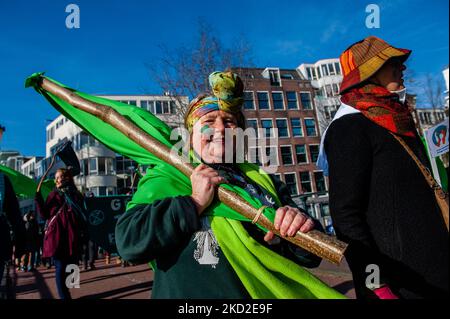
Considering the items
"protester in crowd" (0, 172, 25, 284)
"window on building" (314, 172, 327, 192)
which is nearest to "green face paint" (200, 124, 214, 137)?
"protester in crowd" (0, 172, 25, 284)

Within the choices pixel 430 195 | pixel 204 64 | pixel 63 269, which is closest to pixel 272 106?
pixel 204 64

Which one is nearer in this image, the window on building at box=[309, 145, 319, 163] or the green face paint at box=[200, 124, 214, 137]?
the green face paint at box=[200, 124, 214, 137]

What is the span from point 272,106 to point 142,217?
34.5m

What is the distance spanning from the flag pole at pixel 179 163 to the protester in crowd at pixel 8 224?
6.26 ft

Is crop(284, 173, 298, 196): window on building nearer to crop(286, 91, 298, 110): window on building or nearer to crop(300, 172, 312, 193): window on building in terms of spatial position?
crop(300, 172, 312, 193): window on building

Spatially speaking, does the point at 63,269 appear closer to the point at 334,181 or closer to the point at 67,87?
the point at 67,87

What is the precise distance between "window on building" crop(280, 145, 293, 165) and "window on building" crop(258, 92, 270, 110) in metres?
4.53

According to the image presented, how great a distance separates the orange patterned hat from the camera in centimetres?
184

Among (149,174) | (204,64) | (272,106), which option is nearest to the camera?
(149,174)

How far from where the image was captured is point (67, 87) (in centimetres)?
191

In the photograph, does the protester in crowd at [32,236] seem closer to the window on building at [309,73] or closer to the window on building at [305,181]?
the window on building at [305,181]

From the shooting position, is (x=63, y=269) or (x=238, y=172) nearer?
(x=238, y=172)

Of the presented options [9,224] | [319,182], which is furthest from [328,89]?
[9,224]

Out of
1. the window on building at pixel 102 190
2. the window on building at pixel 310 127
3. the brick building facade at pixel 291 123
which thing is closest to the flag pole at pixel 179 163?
the brick building facade at pixel 291 123
